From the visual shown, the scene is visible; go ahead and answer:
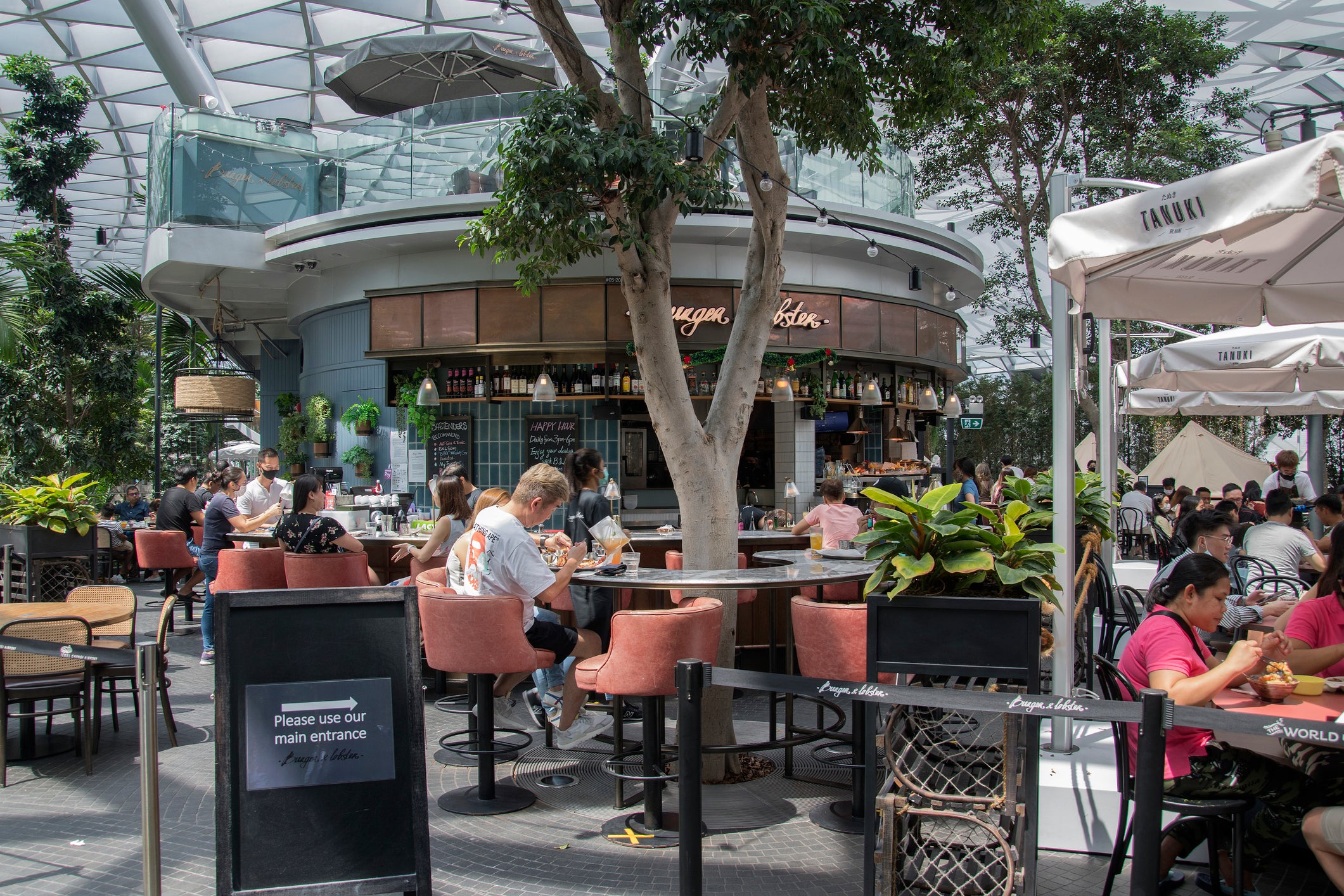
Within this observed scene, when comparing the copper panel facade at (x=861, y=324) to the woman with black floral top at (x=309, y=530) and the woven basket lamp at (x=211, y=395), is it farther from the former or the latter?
the woven basket lamp at (x=211, y=395)

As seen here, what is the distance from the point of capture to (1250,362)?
6.50 metres

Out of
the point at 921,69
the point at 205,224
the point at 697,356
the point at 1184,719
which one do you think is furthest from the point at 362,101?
the point at 1184,719

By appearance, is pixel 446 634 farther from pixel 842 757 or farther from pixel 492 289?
pixel 492 289

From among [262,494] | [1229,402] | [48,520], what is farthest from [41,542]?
[1229,402]

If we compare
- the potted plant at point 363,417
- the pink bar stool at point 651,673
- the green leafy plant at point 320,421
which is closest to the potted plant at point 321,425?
the green leafy plant at point 320,421

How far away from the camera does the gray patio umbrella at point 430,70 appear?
1309 centimetres

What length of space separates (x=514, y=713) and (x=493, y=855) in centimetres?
215

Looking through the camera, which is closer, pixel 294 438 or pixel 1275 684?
pixel 1275 684

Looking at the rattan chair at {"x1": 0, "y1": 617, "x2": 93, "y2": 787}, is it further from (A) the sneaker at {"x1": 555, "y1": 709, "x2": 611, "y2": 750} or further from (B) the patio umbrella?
(B) the patio umbrella

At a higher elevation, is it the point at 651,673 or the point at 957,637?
the point at 957,637

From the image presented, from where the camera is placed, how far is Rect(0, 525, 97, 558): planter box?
271 inches

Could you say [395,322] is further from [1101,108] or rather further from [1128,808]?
[1101,108]

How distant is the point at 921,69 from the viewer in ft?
18.9

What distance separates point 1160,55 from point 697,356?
9.21 m
